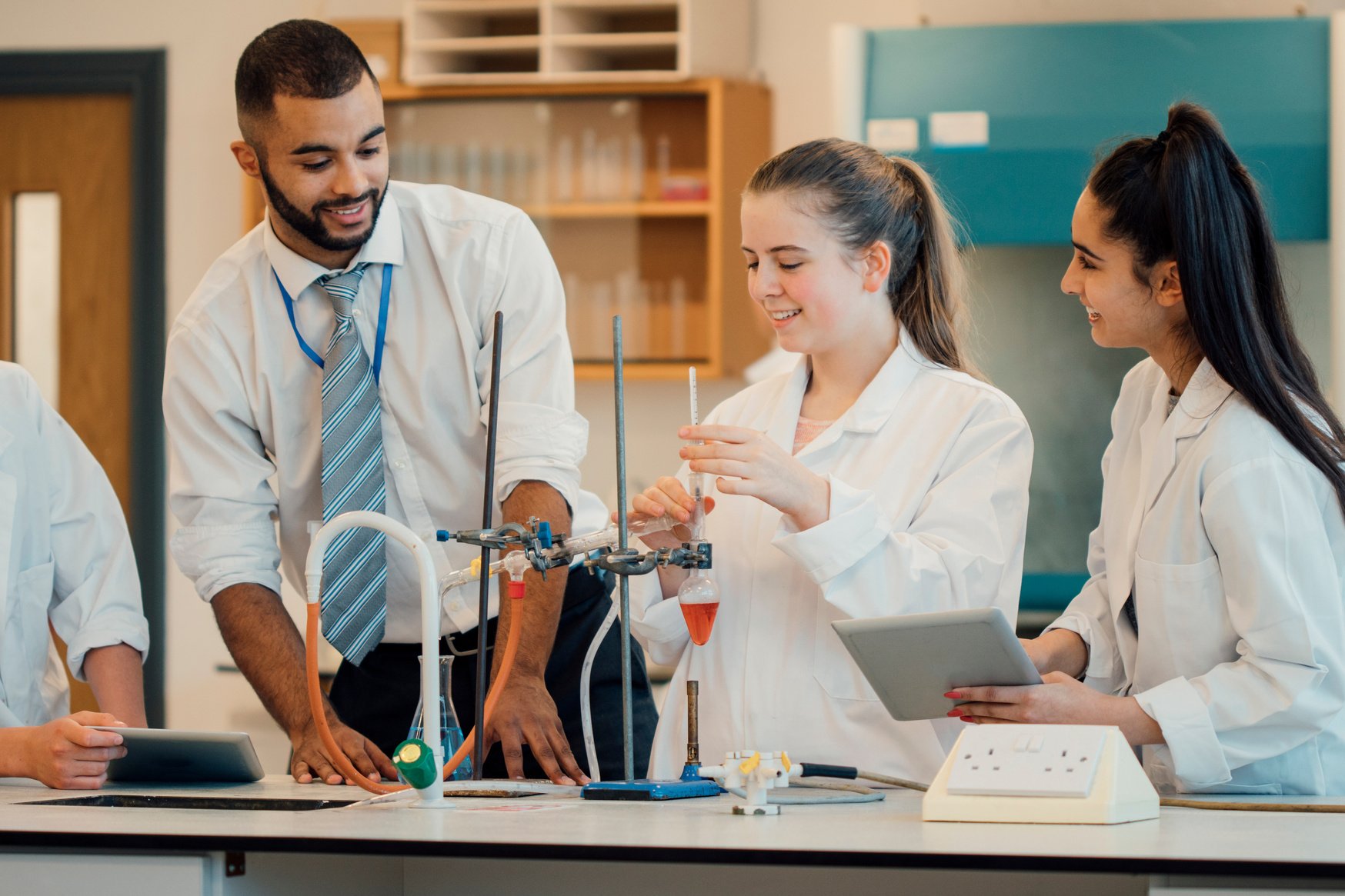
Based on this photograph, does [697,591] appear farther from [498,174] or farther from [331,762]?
[498,174]

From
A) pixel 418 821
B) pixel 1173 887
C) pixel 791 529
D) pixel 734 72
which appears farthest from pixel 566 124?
pixel 1173 887

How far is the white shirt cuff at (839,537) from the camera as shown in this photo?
1563 millimetres

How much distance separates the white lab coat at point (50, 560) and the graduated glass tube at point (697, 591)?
81 centimetres

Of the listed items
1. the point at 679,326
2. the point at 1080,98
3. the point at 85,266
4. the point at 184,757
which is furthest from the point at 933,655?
the point at 85,266

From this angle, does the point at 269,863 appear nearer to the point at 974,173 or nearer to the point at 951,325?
the point at 951,325

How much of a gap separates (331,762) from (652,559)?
0.57m

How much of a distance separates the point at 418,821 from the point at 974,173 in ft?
7.54

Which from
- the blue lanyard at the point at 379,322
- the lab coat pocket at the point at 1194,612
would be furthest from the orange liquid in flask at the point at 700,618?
the blue lanyard at the point at 379,322

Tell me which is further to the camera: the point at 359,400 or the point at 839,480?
the point at 359,400

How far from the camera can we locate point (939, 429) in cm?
174

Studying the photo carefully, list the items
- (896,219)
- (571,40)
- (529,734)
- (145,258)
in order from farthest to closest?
1. (145,258)
2. (571,40)
3. (896,219)
4. (529,734)

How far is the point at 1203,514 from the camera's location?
155 cm

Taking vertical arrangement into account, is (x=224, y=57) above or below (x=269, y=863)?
above

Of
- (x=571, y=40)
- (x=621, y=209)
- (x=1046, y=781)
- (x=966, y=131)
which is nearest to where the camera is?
(x=1046, y=781)
